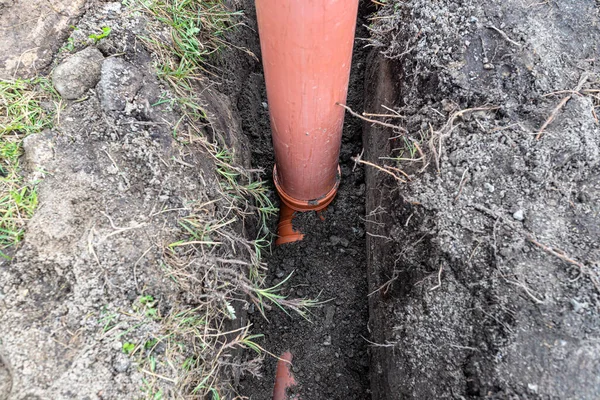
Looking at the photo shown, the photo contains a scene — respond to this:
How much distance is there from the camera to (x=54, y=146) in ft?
4.73

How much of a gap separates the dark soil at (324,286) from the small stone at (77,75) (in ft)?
2.94

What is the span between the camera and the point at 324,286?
86.4 inches

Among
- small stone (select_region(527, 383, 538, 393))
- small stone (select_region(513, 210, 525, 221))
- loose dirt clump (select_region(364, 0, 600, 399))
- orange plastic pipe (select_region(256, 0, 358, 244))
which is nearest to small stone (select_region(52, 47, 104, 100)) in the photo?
orange plastic pipe (select_region(256, 0, 358, 244))

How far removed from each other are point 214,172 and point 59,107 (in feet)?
2.22

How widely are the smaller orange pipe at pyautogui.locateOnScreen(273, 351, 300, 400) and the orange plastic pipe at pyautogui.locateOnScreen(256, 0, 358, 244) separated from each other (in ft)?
3.12

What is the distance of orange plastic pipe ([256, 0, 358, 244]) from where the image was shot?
1168mm

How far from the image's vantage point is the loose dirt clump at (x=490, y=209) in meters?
1.18

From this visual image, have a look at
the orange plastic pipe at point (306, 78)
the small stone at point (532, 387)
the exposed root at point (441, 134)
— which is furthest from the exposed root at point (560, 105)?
the small stone at point (532, 387)

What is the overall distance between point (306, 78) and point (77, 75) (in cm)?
98

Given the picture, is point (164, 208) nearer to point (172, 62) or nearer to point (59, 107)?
point (59, 107)

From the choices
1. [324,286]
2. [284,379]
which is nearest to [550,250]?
[324,286]

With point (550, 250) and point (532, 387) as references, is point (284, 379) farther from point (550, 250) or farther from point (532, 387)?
point (550, 250)

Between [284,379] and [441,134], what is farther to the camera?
[284,379]

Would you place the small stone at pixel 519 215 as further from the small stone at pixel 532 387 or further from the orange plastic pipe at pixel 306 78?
the orange plastic pipe at pixel 306 78
